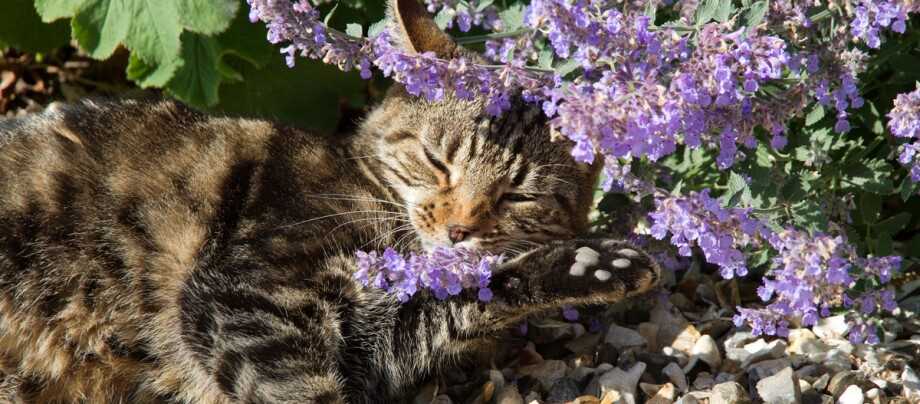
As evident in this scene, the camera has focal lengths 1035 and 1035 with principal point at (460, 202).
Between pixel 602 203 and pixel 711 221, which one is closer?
pixel 711 221

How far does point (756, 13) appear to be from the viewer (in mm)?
2299

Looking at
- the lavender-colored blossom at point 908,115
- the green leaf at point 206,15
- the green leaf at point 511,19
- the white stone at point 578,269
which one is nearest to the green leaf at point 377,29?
the green leaf at point 511,19

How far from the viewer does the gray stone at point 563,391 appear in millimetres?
2857

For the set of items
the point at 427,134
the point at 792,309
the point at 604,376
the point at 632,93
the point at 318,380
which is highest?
the point at 632,93

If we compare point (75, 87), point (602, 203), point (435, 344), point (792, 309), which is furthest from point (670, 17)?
point (75, 87)

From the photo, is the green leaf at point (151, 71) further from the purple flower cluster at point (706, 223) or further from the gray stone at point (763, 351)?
the gray stone at point (763, 351)

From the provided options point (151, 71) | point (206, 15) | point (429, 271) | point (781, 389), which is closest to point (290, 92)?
point (151, 71)

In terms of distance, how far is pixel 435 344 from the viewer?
2.93 meters

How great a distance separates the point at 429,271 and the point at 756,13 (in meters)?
0.96

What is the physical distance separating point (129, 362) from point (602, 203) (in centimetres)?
149

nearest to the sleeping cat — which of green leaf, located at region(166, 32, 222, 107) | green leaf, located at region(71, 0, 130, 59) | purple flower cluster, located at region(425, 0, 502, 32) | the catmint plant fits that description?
purple flower cluster, located at region(425, 0, 502, 32)

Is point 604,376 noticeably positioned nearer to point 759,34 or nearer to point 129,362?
point 759,34

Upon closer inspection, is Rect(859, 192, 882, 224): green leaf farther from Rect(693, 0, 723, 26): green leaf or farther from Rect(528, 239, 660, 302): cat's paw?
Rect(693, 0, 723, 26): green leaf

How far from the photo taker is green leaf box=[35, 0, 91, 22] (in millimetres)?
3361
